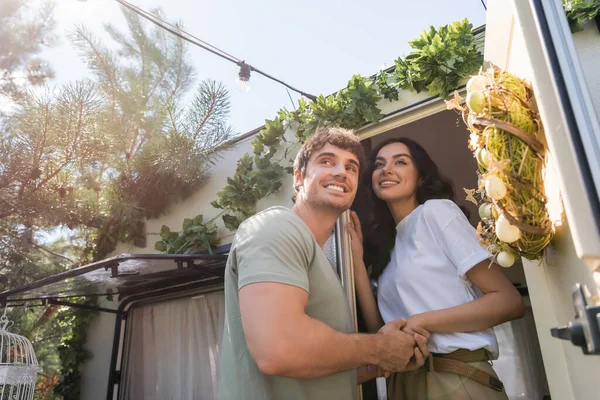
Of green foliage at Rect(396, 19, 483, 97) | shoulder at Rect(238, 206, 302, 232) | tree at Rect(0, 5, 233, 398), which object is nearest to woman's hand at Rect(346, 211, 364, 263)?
green foliage at Rect(396, 19, 483, 97)

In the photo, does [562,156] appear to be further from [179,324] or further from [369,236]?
[179,324]

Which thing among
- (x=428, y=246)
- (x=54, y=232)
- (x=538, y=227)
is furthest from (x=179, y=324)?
(x=538, y=227)

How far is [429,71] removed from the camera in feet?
7.95

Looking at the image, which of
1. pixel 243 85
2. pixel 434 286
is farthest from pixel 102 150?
pixel 434 286

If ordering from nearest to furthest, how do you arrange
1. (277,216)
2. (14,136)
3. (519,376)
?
(277,216), (519,376), (14,136)

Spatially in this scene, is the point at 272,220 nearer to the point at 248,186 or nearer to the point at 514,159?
the point at 514,159

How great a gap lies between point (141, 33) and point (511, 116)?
167 inches

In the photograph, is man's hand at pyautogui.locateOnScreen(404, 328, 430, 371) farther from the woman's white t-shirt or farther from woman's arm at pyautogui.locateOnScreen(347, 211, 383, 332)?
woman's arm at pyautogui.locateOnScreen(347, 211, 383, 332)

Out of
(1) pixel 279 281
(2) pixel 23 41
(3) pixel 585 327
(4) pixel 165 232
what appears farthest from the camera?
(2) pixel 23 41

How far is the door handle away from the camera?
2.52 ft

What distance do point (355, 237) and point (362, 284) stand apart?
0.29 metres

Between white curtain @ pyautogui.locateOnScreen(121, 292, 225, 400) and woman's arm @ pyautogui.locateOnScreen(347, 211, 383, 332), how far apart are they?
1908 millimetres

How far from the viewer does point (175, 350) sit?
14.1 ft

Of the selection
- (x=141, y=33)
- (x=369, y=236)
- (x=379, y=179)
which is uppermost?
(x=141, y=33)
